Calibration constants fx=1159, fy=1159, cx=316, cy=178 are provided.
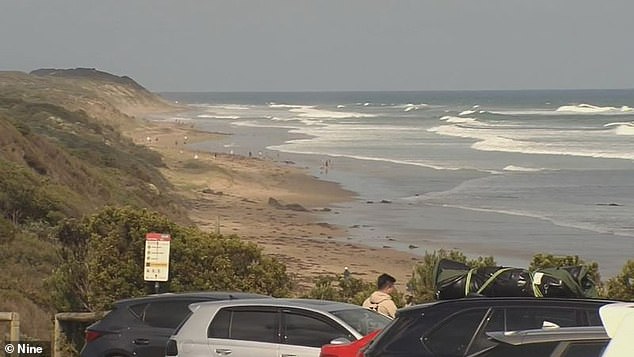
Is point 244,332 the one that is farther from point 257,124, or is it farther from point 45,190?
point 257,124

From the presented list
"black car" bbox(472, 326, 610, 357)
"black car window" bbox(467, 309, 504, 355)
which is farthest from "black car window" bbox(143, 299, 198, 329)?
"black car" bbox(472, 326, 610, 357)

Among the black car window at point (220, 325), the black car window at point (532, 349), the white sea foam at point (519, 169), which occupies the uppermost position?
the black car window at point (532, 349)

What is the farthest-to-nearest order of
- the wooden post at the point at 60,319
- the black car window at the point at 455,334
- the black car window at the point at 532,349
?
1. the wooden post at the point at 60,319
2. the black car window at the point at 455,334
3. the black car window at the point at 532,349

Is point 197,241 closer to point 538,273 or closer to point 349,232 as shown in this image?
point 538,273

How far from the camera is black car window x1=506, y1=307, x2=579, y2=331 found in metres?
7.35

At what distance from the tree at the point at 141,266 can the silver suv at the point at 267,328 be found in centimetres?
461

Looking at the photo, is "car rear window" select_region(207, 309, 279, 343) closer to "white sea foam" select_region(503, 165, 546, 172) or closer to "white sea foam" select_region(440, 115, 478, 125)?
"white sea foam" select_region(503, 165, 546, 172)

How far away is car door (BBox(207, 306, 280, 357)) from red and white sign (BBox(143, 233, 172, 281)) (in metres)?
3.05

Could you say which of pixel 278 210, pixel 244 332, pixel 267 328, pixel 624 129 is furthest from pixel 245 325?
pixel 624 129

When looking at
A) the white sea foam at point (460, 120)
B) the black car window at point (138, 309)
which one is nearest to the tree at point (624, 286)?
the black car window at point (138, 309)

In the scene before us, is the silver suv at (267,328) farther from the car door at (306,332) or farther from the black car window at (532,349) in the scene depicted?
the black car window at (532,349)

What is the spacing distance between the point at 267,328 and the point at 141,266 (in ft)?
17.8

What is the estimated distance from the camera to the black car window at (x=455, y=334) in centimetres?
730

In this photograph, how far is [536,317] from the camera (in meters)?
7.43
